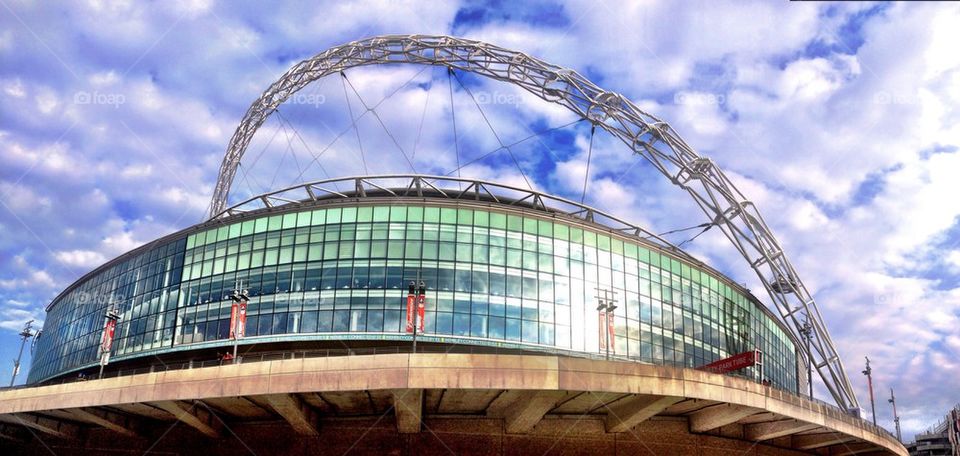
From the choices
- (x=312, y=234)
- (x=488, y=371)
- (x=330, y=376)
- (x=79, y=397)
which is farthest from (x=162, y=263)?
(x=488, y=371)

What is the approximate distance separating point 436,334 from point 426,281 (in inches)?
151

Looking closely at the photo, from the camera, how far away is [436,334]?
165 feet

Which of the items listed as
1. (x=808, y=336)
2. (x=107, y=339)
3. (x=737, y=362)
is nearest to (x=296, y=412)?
(x=107, y=339)

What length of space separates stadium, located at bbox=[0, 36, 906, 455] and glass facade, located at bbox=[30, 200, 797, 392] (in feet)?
0.52

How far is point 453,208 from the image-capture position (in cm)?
5428

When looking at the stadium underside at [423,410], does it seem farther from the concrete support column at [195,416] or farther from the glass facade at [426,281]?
the glass facade at [426,281]

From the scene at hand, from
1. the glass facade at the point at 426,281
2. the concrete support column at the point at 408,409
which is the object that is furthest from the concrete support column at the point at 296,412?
the glass facade at the point at 426,281

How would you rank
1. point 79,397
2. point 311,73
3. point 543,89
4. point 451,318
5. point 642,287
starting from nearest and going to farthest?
point 79,397 < point 451,318 < point 642,287 < point 543,89 < point 311,73

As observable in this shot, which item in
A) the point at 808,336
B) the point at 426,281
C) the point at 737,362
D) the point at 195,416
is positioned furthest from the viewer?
the point at 808,336

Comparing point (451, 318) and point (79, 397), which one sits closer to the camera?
point (79, 397)

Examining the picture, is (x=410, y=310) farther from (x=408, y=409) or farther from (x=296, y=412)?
(x=296, y=412)

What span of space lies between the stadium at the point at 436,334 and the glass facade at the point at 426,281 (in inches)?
6.2

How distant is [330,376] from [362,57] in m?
45.9

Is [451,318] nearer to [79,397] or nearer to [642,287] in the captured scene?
[642,287]
